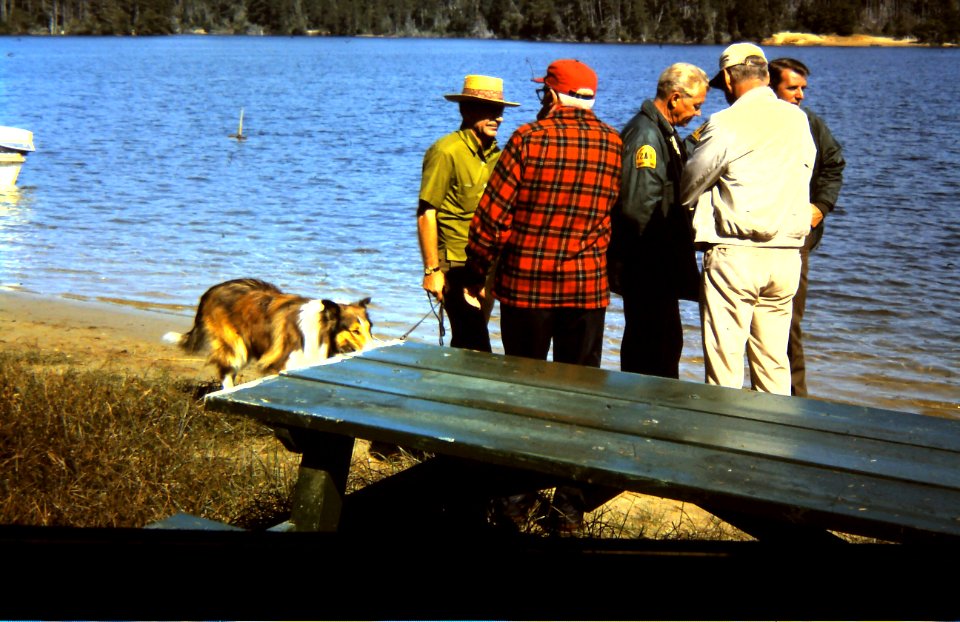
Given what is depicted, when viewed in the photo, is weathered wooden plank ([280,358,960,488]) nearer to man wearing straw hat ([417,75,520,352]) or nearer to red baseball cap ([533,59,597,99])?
red baseball cap ([533,59,597,99])

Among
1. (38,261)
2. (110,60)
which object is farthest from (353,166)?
(110,60)

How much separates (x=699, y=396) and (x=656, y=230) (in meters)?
1.94

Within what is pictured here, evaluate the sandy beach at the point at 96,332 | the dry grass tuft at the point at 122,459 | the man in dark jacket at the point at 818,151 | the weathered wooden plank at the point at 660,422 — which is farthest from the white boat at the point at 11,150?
the weathered wooden plank at the point at 660,422

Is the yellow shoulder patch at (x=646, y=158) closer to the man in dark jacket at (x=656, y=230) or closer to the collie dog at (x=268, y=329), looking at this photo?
the man in dark jacket at (x=656, y=230)

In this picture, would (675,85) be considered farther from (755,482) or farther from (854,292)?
(854,292)

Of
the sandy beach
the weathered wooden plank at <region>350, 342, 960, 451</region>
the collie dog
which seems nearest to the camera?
the weathered wooden plank at <region>350, 342, 960, 451</region>

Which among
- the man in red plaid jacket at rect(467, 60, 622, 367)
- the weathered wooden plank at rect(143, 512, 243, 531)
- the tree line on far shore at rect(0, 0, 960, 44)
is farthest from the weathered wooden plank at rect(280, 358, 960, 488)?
the tree line on far shore at rect(0, 0, 960, 44)

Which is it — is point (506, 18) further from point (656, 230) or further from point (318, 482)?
point (318, 482)

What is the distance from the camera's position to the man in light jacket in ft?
15.6

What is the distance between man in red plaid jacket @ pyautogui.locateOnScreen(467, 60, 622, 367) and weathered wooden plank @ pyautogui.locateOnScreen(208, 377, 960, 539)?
1.46 meters

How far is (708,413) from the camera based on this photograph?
3.15 metres

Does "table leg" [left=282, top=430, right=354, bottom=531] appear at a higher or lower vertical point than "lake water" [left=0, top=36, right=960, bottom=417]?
higher

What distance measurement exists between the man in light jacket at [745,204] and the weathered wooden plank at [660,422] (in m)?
1.80

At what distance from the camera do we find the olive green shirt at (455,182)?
521 centimetres
